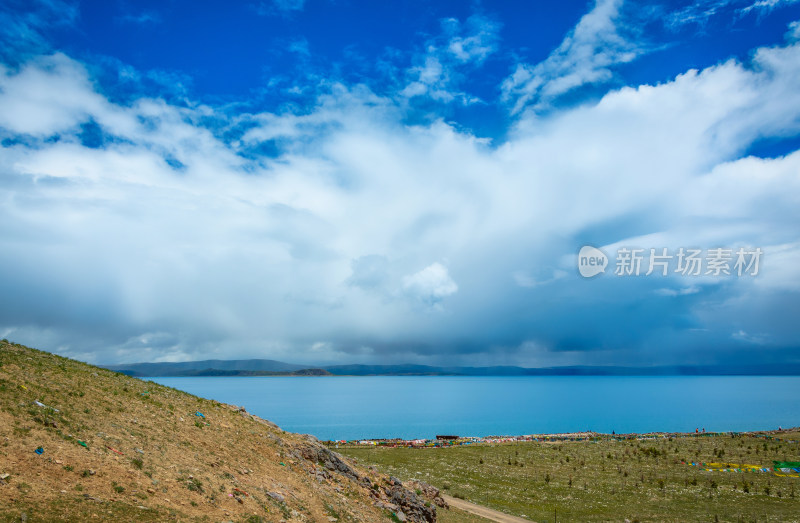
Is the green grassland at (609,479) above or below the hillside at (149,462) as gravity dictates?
below

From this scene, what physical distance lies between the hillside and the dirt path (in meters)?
7.81

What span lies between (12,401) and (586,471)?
52.7m

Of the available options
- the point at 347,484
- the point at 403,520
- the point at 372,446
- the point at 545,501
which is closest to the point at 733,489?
the point at 545,501

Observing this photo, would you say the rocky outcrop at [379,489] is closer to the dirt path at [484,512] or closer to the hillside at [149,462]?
the hillside at [149,462]

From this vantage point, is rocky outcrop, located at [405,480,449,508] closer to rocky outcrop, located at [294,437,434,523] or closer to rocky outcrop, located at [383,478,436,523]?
rocky outcrop, located at [294,437,434,523]

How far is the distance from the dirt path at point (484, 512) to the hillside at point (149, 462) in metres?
7.81

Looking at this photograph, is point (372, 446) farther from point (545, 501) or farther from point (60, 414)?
point (60, 414)

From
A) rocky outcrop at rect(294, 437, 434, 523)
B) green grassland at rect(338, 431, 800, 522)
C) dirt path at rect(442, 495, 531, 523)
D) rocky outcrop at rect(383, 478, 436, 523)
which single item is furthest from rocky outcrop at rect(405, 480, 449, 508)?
green grassland at rect(338, 431, 800, 522)

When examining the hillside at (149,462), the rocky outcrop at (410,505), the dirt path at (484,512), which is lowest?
the dirt path at (484,512)

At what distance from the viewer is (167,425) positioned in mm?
23812

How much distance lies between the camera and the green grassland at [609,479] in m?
37.4

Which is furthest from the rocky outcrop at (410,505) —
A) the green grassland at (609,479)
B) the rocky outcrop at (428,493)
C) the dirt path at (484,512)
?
the green grassland at (609,479)

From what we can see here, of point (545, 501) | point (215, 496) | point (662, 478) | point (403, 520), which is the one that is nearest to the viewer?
point (215, 496)

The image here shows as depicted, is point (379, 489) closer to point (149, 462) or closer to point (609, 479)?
point (149, 462)
